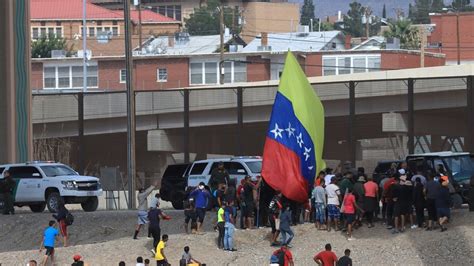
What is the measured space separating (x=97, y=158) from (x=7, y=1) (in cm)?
1316

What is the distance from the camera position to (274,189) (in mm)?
37344

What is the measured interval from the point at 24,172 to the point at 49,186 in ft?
4.23

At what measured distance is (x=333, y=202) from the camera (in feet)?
127

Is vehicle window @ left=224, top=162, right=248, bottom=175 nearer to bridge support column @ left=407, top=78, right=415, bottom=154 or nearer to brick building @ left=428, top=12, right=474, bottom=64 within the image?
bridge support column @ left=407, top=78, right=415, bottom=154

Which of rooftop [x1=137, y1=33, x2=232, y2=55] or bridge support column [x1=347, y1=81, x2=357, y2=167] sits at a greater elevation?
rooftop [x1=137, y1=33, x2=232, y2=55]

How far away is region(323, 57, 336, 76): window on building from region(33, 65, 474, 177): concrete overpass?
164 feet

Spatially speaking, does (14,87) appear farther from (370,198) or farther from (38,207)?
(370,198)

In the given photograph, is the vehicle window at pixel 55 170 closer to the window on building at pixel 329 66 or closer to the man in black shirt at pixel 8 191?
the man in black shirt at pixel 8 191

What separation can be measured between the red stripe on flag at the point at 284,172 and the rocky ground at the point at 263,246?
2.55m

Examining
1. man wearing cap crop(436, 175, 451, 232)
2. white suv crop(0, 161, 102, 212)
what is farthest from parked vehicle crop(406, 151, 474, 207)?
white suv crop(0, 161, 102, 212)

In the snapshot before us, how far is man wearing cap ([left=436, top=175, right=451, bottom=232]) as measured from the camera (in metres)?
37.7

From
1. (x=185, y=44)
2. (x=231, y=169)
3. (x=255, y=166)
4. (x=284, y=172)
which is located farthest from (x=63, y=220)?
(x=185, y=44)

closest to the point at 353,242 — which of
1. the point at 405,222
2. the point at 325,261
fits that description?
the point at 405,222

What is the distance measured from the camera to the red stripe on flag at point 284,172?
36.2 m
